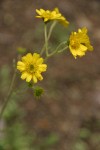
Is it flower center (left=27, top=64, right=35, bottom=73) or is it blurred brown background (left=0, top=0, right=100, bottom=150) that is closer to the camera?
flower center (left=27, top=64, right=35, bottom=73)

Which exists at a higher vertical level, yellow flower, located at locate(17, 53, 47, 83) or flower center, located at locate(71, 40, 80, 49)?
flower center, located at locate(71, 40, 80, 49)

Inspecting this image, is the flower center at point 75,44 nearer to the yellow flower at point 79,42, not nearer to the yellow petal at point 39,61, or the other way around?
the yellow flower at point 79,42

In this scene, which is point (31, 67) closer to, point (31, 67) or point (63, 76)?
point (31, 67)

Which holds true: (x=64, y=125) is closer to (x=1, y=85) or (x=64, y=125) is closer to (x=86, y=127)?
(x=86, y=127)

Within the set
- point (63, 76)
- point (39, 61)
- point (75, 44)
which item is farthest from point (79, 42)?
point (63, 76)

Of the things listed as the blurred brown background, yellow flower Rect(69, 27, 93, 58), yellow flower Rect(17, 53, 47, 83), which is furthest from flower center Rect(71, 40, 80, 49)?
the blurred brown background

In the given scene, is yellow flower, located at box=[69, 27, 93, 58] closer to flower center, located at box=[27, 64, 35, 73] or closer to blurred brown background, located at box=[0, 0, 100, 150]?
flower center, located at box=[27, 64, 35, 73]

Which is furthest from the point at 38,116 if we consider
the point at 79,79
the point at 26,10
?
A: the point at 26,10
